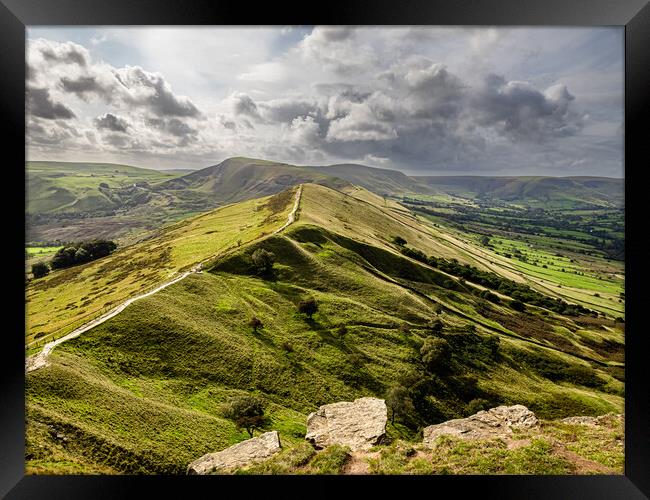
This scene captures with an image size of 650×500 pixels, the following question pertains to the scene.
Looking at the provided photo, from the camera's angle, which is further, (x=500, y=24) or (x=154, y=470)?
(x=154, y=470)

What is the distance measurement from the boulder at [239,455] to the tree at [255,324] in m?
8.92

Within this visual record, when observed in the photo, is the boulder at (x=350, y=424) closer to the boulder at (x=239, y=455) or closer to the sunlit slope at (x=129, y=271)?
the boulder at (x=239, y=455)

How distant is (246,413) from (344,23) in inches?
671

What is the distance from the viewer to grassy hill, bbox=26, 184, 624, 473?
1288 cm

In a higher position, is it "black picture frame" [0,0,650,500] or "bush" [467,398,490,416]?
"black picture frame" [0,0,650,500]

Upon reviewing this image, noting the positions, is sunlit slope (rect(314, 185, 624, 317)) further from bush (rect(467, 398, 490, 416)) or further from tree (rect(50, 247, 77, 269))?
tree (rect(50, 247, 77, 269))

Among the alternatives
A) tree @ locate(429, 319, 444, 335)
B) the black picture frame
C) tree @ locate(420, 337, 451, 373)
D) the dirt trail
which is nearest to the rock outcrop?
the black picture frame

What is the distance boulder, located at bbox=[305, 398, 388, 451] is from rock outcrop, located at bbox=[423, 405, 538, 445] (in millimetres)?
2327

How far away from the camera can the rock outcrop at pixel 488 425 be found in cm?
1352

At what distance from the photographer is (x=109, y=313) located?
1912 cm
